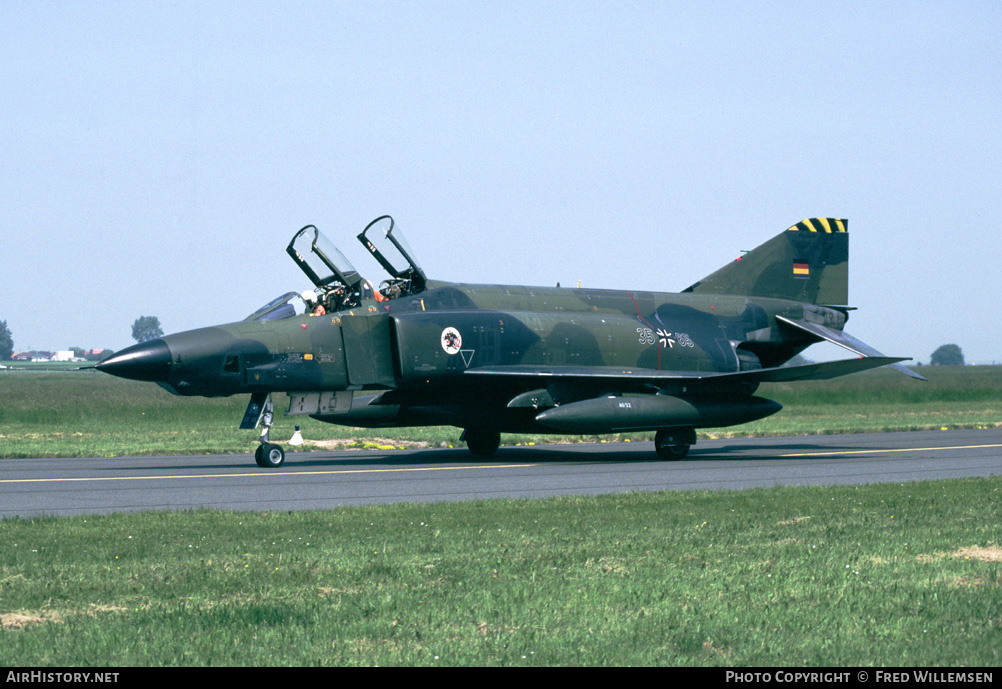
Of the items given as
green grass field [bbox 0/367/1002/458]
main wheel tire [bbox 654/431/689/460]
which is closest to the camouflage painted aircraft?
main wheel tire [bbox 654/431/689/460]

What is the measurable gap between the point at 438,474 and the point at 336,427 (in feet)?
52.2

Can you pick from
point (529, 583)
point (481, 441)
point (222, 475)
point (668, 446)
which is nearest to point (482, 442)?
point (481, 441)

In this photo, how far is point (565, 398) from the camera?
21422 millimetres

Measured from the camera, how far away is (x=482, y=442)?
2266 cm

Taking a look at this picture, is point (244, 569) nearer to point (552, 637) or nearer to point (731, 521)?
point (552, 637)

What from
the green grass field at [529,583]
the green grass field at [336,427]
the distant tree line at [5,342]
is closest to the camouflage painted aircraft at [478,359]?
the green grass field at [336,427]

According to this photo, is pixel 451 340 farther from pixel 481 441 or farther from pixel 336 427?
pixel 336 427

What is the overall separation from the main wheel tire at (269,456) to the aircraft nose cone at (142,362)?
2.18 m

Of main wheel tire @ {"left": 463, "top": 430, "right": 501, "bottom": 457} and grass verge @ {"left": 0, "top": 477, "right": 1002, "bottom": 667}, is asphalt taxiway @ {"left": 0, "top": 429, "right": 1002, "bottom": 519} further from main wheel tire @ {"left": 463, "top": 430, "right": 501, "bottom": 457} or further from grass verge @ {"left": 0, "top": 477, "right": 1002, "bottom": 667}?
grass verge @ {"left": 0, "top": 477, "right": 1002, "bottom": 667}

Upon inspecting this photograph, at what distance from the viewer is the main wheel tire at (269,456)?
18.9 metres

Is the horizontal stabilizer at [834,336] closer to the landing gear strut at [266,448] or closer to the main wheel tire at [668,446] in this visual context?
the main wheel tire at [668,446]

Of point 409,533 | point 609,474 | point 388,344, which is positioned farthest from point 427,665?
point 388,344

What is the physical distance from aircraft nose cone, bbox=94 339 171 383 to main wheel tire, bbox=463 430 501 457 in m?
6.97
